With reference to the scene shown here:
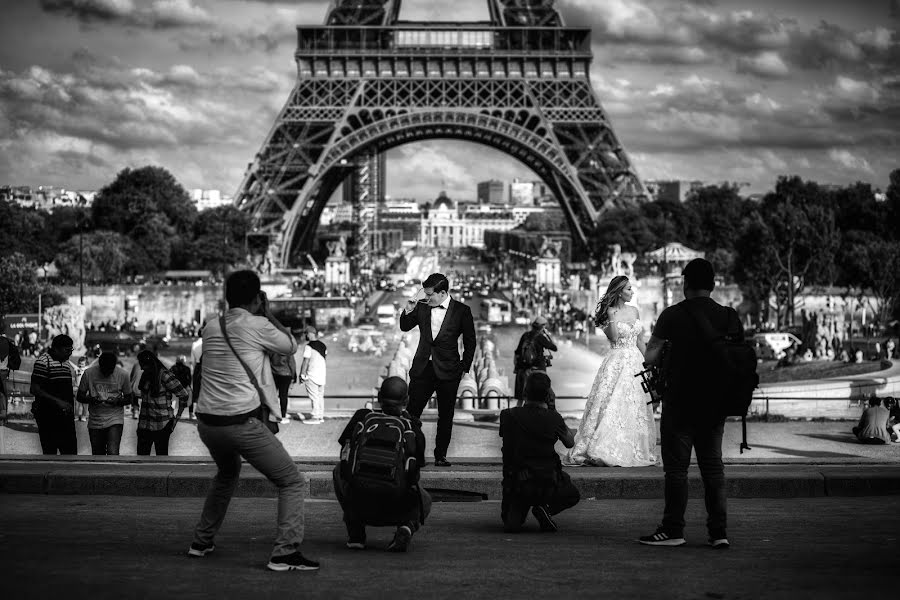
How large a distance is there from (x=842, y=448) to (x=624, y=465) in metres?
5.17

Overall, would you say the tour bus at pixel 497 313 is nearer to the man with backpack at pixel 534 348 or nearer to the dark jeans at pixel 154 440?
the man with backpack at pixel 534 348

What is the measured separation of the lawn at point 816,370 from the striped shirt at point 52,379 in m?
20.1

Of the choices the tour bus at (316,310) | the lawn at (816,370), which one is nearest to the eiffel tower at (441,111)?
the tour bus at (316,310)

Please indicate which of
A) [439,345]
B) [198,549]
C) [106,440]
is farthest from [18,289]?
[198,549]

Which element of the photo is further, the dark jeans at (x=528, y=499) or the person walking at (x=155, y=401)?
the person walking at (x=155, y=401)

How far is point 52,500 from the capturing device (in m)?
9.46

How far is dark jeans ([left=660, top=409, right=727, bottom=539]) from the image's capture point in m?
7.70

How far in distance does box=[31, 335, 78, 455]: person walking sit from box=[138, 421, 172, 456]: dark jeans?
70 centimetres

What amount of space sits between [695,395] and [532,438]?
48.7 inches

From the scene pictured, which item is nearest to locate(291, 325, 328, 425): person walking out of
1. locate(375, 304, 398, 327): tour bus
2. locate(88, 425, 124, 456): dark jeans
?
locate(88, 425, 124, 456): dark jeans

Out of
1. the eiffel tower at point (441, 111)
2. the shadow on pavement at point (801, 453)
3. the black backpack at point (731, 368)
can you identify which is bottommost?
the shadow on pavement at point (801, 453)

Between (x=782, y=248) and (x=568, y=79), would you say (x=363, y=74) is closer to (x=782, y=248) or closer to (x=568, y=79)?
(x=568, y=79)

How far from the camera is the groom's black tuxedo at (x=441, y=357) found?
1092 centimetres

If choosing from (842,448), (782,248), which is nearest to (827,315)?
(782,248)
